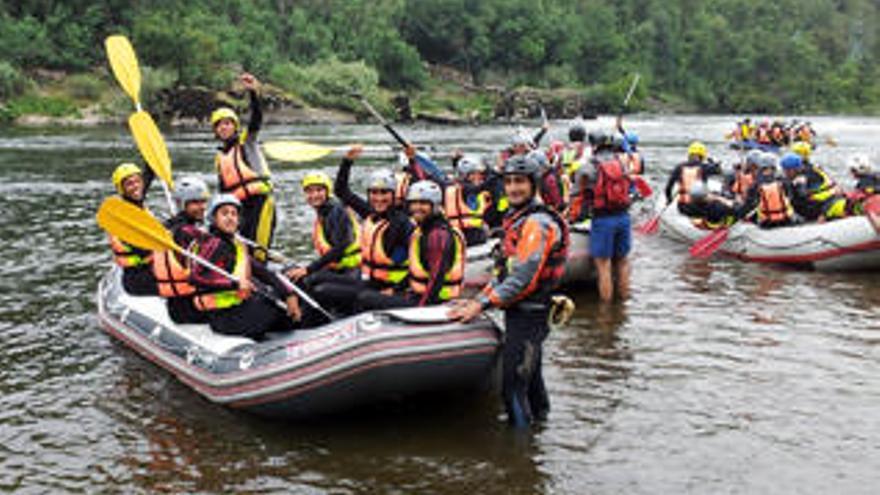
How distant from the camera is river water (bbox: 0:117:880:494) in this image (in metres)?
5.09

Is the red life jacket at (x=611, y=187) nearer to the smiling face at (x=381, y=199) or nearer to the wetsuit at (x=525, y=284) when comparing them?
the smiling face at (x=381, y=199)

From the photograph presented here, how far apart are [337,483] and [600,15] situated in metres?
89.2

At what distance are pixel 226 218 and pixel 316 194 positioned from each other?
108cm

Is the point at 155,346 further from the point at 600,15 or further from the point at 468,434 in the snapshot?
the point at 600,15

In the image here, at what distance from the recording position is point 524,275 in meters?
5.10

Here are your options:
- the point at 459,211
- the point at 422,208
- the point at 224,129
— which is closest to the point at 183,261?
the point at 422,208

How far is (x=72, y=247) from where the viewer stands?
12.0m

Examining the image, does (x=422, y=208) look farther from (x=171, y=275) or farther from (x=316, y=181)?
(x=171, y=275)

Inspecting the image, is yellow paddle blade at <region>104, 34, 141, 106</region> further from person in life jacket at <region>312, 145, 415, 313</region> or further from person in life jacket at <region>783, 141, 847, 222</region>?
person in life jacket at <region>783, 141, 847, 222</region>

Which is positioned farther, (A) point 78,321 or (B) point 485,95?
(B) point 485,95

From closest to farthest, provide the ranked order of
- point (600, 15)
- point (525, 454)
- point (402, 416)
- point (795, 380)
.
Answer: point (525, 454), point (402, 416), point (795, 380), point (600, 15)

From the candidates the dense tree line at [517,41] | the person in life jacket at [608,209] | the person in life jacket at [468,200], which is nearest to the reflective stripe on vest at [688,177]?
the person in life jacket at [468,200]

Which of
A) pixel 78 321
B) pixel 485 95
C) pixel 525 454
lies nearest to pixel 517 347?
pixel 525 454

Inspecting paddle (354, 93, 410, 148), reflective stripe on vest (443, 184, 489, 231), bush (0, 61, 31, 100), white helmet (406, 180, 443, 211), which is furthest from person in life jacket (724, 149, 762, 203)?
bush (0, 61, 31, 100)
